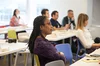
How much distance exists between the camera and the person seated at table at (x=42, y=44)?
2.89 meters

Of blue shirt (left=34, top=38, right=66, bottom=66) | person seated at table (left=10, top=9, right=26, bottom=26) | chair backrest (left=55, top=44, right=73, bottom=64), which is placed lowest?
chair backrest (left=55, top=44, right=73, bottom=64)

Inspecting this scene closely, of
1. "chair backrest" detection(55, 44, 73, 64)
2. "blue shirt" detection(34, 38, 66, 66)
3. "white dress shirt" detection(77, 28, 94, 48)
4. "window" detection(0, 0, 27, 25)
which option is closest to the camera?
"blue shirt" detection(34, 38, 66, 66)

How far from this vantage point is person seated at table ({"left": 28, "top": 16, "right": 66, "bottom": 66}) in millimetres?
2891

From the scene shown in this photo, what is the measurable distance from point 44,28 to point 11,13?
6.55m

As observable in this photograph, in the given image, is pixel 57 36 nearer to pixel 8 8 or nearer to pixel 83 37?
pixel 83 37

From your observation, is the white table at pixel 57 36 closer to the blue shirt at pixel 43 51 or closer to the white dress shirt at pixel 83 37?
the white dress shirt at pixel 83 37

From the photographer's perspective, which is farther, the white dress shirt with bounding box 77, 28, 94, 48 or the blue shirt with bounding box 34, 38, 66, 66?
the white dress shirt with bounding box 77, 28, 94, 48

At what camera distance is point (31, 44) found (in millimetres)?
3066

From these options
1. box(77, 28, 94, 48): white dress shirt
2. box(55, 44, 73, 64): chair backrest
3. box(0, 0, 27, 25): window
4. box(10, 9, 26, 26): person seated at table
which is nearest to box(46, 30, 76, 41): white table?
box(77, 28, 94, 48): white dress shirt

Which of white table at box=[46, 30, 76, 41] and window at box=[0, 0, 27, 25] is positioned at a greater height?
window at box=[0, 0, 27, 25]

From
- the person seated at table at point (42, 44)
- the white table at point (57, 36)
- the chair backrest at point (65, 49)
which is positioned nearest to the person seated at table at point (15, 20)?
the white table at point (57, 36)

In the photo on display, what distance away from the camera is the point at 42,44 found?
2.90 m

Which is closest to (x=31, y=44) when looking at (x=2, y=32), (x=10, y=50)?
(x=10, y=50)

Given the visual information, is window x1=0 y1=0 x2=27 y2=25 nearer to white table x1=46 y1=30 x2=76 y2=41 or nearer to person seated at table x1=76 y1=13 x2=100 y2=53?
white table x1=46 y1=30 x2=76 y2=41
